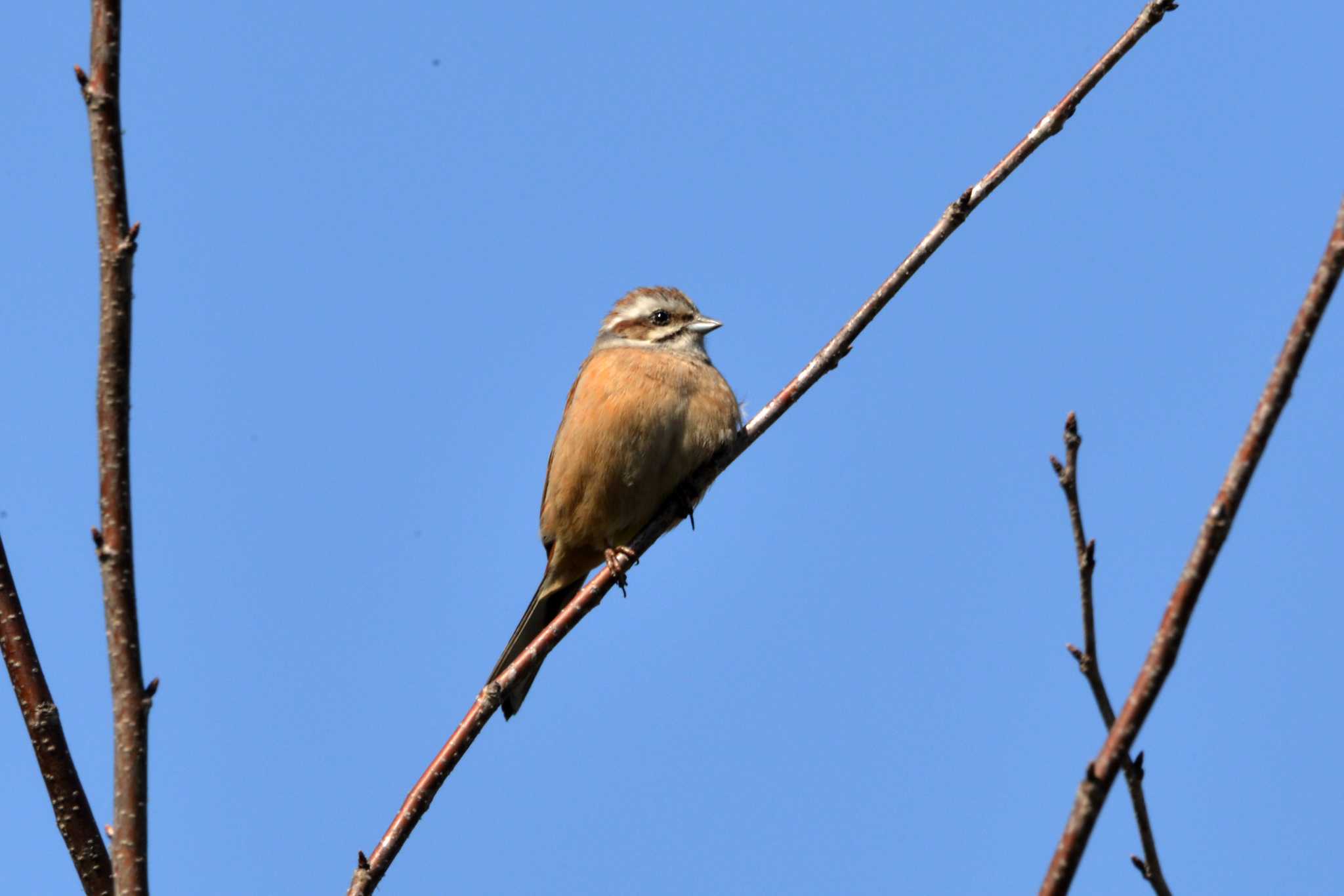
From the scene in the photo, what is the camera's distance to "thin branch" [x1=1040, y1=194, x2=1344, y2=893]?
90.2 inches

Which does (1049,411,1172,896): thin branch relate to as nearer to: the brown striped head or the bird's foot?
the bird's foot

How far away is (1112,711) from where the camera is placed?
2590mm

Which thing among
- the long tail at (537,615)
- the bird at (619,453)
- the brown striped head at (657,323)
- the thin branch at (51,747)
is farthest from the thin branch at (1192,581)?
the brown striped head at (657,323)

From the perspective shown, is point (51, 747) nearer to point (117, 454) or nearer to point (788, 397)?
point (117, 454)

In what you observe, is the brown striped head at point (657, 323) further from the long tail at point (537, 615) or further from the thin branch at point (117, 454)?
the thin branch at point (117, 454)

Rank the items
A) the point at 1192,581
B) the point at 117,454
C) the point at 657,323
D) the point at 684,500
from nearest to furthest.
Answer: the point at 1192,581 → the point at 117,454 → the point at 684,500 → the point at 657,323

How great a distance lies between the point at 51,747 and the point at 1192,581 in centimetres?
249

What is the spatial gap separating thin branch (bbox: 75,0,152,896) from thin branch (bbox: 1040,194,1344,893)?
1.57 meters

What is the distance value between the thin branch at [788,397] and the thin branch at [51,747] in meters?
0.58

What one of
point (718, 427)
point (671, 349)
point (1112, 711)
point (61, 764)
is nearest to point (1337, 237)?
point (1112, 711)

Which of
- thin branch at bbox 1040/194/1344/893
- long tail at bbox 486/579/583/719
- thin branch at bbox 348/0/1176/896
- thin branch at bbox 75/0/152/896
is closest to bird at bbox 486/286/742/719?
long tail at bbox 486/579/583/719

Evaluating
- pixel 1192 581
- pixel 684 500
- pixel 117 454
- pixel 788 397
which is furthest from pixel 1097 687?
pixel 684 500

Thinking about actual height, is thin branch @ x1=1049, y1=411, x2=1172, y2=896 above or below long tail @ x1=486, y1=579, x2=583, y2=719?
below

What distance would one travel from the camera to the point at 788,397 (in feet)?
16.8
